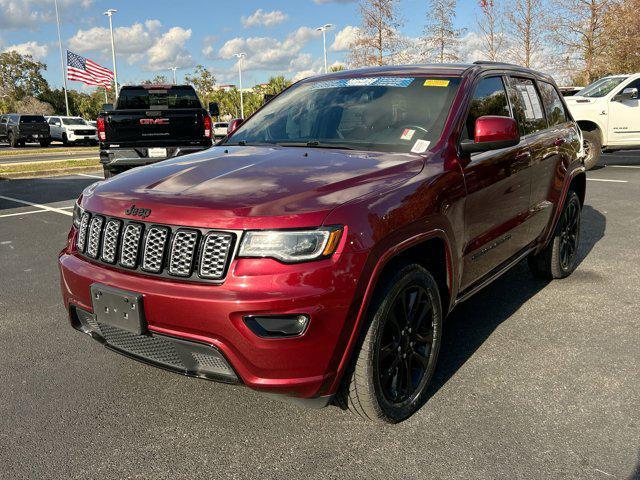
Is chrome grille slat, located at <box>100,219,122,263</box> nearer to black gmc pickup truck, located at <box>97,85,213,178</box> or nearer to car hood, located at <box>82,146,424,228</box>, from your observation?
car hood, located at <box>82,146,424,228</box>

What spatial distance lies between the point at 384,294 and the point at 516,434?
0.92 meters

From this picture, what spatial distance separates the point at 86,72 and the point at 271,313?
37.4 metres

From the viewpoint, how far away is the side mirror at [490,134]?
129 inches

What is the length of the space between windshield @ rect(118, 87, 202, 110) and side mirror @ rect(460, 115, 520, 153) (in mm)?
9152

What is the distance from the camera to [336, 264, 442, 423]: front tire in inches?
104

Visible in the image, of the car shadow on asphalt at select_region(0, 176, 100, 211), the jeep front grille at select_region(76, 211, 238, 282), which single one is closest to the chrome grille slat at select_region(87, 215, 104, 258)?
the jeep front grille at select_region(76, 211, 238, 282)

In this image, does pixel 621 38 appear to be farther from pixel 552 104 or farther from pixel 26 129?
pixel 26 129

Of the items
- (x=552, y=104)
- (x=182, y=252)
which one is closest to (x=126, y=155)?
(x=552, y=104)

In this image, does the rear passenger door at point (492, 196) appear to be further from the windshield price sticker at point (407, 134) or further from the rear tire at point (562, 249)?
the rear tire at point (562, 249)

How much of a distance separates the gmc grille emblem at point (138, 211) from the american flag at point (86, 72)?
35.8 metres

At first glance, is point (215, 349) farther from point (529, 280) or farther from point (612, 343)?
point (529, 280)

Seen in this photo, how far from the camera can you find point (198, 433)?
112 inches

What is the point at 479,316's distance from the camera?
430 cm

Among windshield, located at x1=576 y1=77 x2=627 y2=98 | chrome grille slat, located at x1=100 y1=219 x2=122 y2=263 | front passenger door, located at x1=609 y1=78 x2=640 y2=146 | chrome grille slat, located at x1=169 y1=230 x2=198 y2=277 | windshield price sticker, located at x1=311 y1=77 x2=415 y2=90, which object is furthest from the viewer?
windshield, located at x1=576 y1=77 x2=627 y2=98
